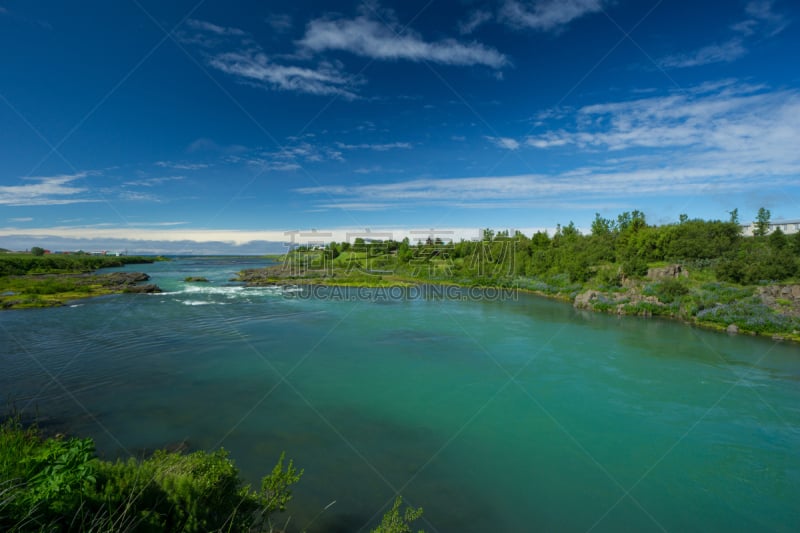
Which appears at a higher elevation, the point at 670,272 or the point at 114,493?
the point at 670,272

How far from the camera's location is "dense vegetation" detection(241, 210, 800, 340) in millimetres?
21406

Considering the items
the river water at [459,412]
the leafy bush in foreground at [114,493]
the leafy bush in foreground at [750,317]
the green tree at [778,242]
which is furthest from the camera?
the green tree at [778,242]

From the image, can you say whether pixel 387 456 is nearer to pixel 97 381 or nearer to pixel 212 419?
pixel 212 419

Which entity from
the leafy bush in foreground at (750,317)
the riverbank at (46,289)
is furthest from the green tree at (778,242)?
the riverbank at (46,289)

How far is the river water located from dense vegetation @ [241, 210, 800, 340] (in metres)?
3.45

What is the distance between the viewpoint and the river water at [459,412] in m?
7.12

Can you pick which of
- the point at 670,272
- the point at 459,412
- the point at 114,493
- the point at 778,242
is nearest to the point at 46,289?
the point at 459,412

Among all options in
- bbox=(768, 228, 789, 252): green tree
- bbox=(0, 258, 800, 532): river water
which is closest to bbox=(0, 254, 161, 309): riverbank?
bbox=(0, 258, 800, 532): river water

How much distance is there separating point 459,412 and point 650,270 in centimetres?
2709

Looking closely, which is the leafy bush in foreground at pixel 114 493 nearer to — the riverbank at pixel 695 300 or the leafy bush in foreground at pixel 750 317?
the leafy bush in foreground at pixel 750 317

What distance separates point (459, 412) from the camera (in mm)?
10734

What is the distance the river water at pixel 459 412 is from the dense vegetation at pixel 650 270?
3450 mm

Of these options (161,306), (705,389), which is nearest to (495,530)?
(705,389)

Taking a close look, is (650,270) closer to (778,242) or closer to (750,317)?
(778,242)
